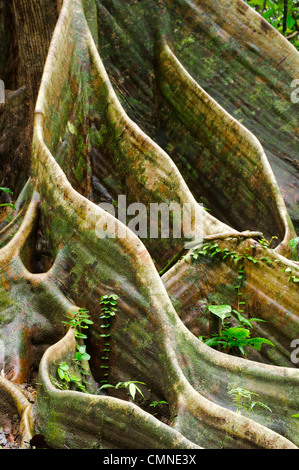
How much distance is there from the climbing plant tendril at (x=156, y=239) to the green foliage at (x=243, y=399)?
23 mm

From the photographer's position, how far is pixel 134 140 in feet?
14.1

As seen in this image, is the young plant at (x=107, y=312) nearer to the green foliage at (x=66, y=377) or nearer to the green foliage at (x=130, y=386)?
the green foliage at (x=130, y=386)

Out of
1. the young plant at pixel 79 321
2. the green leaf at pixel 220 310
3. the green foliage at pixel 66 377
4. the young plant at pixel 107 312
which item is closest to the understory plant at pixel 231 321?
the green leaf at pixel 220 310

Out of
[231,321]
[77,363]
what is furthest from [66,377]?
[231,321]

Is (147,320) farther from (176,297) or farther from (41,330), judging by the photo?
(41,330)

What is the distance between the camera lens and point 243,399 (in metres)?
2.93

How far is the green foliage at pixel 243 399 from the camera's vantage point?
2898 mm

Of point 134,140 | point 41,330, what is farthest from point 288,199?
point 41,330

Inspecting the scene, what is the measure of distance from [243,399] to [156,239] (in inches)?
60.2

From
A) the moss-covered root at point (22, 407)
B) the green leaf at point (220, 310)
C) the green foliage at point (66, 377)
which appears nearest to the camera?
the moss-covered root at point (22, 407)

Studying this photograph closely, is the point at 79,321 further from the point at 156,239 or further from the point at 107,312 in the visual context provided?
the point at 156,239

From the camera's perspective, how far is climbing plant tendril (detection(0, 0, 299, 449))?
2789mm

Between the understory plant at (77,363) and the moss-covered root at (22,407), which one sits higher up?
the understory plant at (77,363)

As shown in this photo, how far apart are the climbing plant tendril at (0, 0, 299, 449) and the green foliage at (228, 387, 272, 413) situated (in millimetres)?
23
